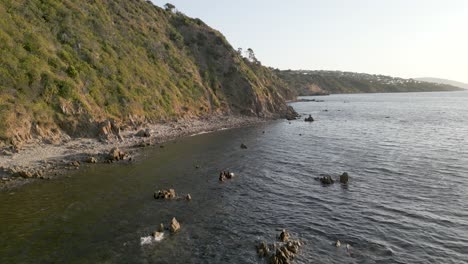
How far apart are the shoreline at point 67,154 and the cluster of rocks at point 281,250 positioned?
28.7 meters

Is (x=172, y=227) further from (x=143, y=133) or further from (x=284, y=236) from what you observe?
(x=143, y=133)

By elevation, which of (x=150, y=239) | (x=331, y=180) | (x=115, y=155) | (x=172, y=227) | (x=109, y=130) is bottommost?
(x=331, y=180)

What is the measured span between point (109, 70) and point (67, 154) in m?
29.1

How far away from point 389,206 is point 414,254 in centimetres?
907

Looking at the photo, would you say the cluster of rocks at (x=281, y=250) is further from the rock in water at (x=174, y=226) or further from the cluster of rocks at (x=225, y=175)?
the cluster of rocks at (x=225, y=175)

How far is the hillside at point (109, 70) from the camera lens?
163ft

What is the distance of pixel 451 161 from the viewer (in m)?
48.2

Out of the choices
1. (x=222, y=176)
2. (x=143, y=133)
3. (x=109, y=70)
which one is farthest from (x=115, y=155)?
(x=109, y=70)

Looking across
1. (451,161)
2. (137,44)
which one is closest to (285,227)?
(451,161)

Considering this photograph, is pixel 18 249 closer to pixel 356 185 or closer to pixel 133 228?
pixel 133 228

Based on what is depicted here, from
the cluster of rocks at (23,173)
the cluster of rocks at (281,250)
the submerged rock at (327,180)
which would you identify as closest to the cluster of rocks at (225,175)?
the submerged rock at (327,180)

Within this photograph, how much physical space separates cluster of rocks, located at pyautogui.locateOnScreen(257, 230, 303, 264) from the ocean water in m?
0.62

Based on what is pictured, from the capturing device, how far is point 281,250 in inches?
864

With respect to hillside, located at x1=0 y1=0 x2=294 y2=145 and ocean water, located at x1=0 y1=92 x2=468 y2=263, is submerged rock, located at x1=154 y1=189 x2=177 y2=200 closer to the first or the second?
ocean water, located at x1=0 y1=92 x2=468 y2=263
